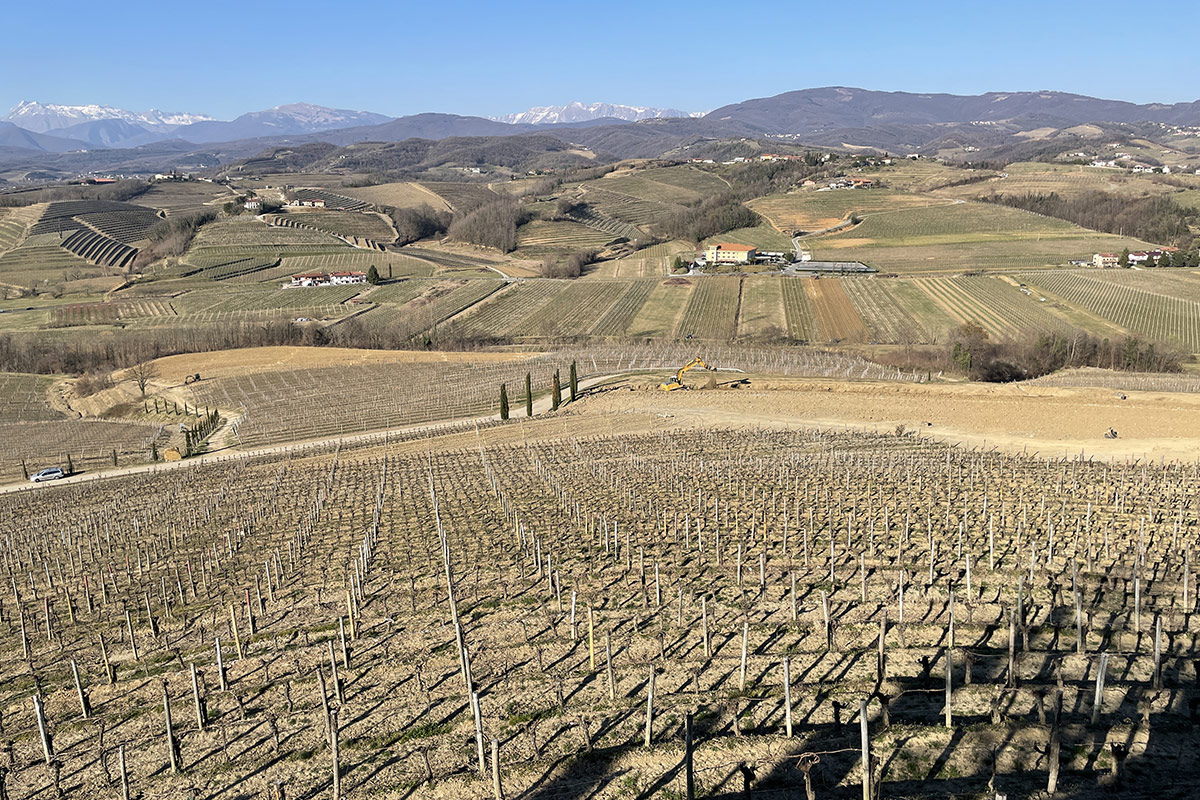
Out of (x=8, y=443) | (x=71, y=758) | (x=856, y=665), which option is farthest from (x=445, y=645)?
(x=8, y=443)

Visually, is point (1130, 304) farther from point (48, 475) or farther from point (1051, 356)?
point (48, 475)

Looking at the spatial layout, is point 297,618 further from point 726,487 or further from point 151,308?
point 151,308

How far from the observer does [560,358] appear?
320 feet

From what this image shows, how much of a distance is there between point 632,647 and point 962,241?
544 feet

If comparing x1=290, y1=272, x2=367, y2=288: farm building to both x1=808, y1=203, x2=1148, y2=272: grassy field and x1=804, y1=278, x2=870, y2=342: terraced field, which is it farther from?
x1=808, y1=203, x2=1148, y2=272: grassy field

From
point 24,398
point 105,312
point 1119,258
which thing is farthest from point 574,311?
point 1119,258

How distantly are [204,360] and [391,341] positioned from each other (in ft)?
83.0

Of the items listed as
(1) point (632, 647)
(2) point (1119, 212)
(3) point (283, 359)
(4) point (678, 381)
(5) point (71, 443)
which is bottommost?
(5) point (71, 443)

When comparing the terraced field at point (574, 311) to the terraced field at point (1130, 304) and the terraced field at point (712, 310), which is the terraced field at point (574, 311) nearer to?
the terraced field at point (712, 310)

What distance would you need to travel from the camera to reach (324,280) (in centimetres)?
16150

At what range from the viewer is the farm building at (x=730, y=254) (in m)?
157

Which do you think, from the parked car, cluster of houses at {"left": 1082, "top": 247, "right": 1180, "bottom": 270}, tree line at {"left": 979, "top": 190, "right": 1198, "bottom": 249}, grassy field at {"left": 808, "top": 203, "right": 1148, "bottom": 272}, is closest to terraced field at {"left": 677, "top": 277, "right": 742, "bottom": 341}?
grassy field at {"left": 808, "top": 203, "right": 1148, "bottom": 272}

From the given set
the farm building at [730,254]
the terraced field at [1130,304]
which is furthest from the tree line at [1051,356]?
the farm building at [730,254]

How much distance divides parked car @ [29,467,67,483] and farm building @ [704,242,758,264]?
122221 millimetres
